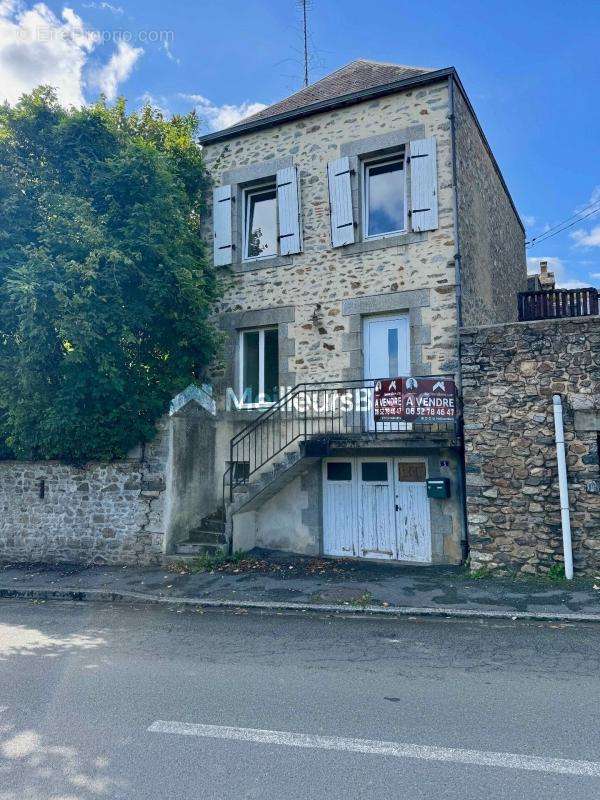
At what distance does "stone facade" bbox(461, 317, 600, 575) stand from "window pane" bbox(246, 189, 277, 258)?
524 centimetres

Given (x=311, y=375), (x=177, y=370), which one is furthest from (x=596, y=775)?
(x=177, y=370)

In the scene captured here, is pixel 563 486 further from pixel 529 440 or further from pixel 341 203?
pixel 341 203

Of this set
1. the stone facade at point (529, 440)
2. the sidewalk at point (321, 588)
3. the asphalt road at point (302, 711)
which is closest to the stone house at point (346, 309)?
the stone facade at point (529, 440)

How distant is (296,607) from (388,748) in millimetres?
3898

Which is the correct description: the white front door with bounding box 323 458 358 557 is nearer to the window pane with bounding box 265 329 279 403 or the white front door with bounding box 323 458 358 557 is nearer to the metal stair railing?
the metal stair railing

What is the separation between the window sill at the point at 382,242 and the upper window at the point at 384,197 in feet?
0.77

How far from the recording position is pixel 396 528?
10102 millimetres

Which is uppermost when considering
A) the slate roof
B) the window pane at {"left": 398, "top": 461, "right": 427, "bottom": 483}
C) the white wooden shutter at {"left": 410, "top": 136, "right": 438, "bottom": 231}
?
the slate roof

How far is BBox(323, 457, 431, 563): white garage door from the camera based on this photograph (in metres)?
9.95

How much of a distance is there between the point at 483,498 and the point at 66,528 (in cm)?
781

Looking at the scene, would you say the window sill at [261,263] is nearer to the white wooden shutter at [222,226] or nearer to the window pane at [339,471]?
the white wooden shutter at [222,226]

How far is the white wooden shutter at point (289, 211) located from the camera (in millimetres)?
11484

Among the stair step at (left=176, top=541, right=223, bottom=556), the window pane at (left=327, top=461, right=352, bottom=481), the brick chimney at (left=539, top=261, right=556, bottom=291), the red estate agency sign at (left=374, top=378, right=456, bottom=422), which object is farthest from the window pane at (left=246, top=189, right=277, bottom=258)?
the brick chimney at (left=539, top=261, right=556, bottom=291)

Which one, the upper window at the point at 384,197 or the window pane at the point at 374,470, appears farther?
the upper window at the point at 384,197
